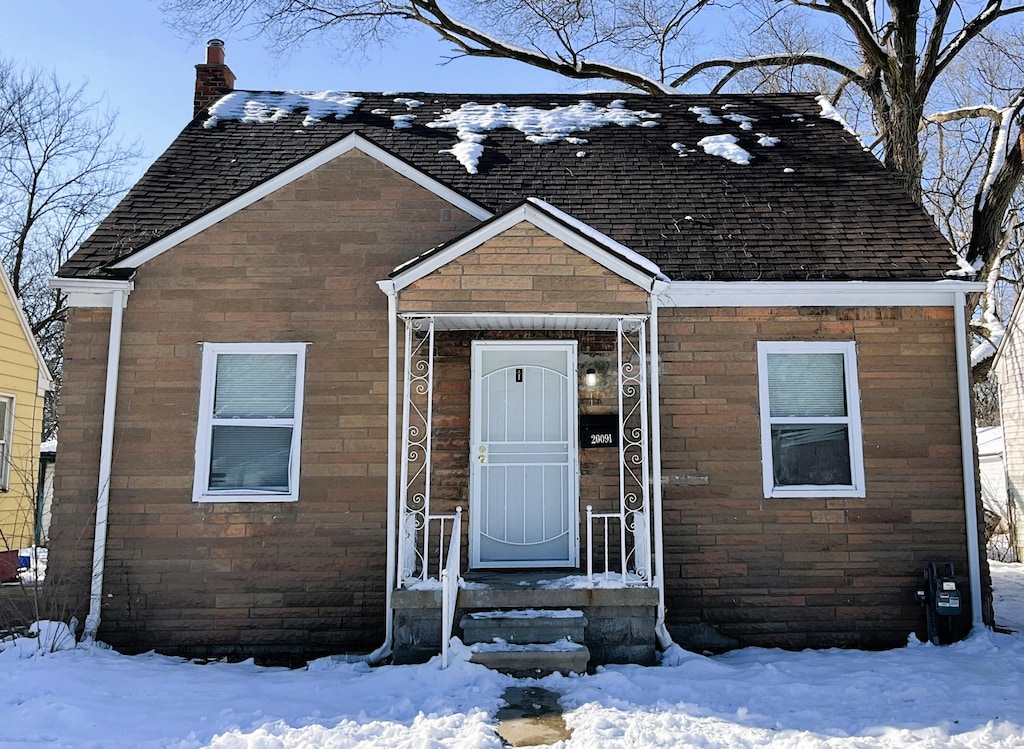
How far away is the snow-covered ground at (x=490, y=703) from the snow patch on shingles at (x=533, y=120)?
647 centimetres

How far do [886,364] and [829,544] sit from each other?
73.9 inches

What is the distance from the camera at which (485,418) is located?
795 centimetres

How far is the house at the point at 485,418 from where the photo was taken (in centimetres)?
729

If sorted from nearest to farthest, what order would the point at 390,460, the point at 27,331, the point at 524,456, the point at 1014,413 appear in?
the point at 390,460 → the point at 524,456 → the point at 27,331 → the point at 1014,413

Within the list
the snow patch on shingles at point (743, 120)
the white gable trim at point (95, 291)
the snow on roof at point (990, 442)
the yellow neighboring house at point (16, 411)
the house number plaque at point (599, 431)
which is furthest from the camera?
the snow on roof at point (990, 442)

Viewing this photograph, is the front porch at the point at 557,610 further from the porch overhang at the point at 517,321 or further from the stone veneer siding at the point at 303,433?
the porch overhang at the point at 517,321

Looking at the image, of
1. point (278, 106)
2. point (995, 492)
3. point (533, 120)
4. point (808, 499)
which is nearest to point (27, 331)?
point (278, 106)

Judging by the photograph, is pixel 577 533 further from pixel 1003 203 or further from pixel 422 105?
pixel 1003 203

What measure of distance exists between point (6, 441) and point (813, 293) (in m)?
11.7

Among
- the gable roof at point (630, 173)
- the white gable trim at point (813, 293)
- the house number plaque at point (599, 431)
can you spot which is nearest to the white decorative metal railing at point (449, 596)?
the house number plaque at point (599, 431)

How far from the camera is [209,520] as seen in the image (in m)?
7.43

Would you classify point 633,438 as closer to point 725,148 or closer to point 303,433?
point 303,433

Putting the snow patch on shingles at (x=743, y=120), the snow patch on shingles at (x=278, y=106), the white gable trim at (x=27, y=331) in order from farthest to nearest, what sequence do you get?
the white gable trim at (x=27, y=331), the snow patch on shingles at (x=743, y=120), the snow patch on shingles at (x=278, y=106)

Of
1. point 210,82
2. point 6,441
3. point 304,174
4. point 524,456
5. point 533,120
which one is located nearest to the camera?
point 524,456
